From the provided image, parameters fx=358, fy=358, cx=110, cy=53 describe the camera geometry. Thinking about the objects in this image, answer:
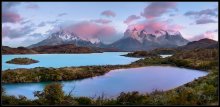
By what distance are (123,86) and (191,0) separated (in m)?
18.8

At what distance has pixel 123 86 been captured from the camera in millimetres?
22078

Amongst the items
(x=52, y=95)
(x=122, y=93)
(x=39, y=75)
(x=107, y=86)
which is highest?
(x=52, y=95)

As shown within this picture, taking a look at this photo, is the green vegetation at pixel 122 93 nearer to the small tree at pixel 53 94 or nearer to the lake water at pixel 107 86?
the small tree at pixel 53 94

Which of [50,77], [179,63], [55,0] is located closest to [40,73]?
[50,77]

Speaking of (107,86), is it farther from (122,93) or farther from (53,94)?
(53,94)

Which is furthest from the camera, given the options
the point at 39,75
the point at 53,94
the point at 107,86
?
the point at 39,75

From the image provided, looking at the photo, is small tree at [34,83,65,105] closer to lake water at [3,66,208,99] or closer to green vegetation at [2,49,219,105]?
green vegetation at [2,49,219,105]

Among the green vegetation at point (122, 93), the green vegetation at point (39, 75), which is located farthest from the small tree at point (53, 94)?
the green vegetation at point (39, 75)

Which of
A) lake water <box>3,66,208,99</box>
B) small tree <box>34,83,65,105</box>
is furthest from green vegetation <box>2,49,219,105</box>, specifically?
lake water <box>3,66,208,99</box>

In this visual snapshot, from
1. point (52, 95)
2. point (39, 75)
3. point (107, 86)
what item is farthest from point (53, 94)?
point (39, 75)

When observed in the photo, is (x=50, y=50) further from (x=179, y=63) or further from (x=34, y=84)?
(x=34, y=84)

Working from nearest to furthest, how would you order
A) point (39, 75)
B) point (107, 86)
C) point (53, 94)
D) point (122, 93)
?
point (53, 94), point (122, 93), point (107, 86), point (39, 75)

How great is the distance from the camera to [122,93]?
1353cm

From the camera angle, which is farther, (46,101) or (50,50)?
(50,50)
